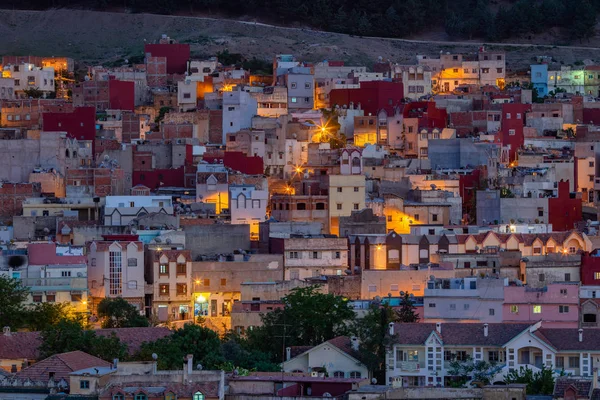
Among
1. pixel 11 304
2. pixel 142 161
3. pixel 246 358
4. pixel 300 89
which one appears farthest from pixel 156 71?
pixel 246 358

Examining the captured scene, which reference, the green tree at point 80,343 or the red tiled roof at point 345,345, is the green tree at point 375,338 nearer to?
the red tiled roof at point 345,345

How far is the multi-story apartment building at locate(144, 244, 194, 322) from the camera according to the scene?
73.2 meters

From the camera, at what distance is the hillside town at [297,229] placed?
197 feet

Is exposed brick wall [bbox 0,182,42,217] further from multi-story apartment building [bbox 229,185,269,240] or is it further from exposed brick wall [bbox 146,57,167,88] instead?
exposed brick wall [bbox 146,57,167,88]

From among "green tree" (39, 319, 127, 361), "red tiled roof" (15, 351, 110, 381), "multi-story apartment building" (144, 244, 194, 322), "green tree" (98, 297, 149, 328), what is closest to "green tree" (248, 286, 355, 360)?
"green tree" (98, 297, 149, 328)

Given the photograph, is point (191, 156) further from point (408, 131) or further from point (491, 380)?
→ point (491, 380)

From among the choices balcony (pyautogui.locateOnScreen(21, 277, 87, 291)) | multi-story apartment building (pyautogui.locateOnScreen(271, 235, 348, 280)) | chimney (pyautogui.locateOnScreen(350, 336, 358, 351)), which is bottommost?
chimney (pyautogui.locateOnScreen(350, 336, 358, 351))

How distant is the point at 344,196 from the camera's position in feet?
271

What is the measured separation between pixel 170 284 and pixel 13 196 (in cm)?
1192

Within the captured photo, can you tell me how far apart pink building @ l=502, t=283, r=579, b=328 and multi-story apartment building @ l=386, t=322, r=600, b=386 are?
5.25 meters

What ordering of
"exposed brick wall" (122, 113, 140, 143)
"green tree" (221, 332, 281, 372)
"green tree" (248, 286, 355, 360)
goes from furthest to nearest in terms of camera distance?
"exposed brick wall" (122, 113, 140, 143) < "green tree" (248, 286, 355, 360) < "green tree" (221, 332, 281, 372)

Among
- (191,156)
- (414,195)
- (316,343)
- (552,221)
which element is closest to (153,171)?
(191,156)

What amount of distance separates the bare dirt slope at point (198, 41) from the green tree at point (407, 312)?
164 ft

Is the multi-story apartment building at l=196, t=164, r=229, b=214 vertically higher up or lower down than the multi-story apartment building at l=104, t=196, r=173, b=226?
higher up
